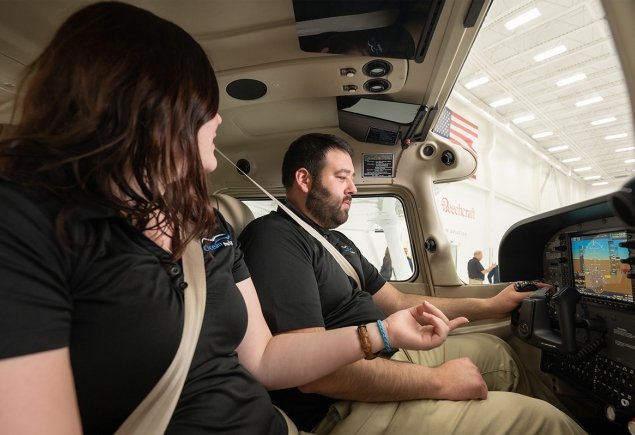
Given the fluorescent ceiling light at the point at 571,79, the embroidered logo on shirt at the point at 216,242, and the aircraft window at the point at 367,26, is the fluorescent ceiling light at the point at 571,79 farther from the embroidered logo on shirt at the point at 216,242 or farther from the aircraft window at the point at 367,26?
the embroidered logo on shirt at the point at 216,242

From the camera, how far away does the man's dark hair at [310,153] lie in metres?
1.92

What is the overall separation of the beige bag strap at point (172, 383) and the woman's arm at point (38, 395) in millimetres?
122

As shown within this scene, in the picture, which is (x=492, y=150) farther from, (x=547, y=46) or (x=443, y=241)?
(x=443, y=241)

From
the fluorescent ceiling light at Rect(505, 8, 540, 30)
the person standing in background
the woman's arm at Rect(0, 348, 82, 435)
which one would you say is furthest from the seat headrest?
the person standing in background

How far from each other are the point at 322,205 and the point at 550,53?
655 cm

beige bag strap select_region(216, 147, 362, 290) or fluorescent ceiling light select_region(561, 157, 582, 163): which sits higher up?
fluorescent ceiling light select_region(561, 157, 582, 163)

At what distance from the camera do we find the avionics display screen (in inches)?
49.0

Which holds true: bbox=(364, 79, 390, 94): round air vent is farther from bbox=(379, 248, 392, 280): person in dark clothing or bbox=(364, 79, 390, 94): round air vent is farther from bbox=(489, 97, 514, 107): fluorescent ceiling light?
bbox=(489, 97, 514, 107): fluorescent ceiling light

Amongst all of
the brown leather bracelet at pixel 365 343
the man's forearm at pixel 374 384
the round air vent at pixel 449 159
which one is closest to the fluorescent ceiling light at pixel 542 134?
the round air vent at pixel 449 159

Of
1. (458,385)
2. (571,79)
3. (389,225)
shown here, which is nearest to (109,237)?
(458,385)

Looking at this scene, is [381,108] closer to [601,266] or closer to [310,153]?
[310,153]

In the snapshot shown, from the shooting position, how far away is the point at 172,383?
748 mm

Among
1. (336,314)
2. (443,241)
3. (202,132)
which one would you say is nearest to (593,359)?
(336,314)

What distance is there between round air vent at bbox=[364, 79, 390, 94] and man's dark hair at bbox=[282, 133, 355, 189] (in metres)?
0.34
